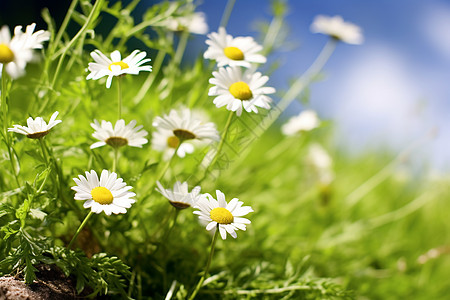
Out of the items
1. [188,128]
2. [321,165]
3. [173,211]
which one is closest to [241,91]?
[188,128]

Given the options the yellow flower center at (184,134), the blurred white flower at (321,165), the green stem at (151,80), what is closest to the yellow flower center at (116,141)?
the yellow flower center at (184,134)

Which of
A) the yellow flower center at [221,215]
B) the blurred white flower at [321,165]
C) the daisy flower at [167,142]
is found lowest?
the yellow flower center at [221,215]

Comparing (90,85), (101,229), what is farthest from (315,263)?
(90,85)

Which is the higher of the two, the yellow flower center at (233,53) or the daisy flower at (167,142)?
the yellow flower center at (233,53)

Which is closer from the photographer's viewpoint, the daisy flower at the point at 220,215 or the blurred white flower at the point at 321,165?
the daisy flower at the point at 220,215

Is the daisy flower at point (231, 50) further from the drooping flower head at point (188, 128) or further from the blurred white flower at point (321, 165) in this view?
the blurred white flower at point (321, 165)

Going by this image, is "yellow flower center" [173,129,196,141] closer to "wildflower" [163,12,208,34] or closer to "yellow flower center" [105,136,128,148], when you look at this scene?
"yellow flower center" [105,136,128,148]

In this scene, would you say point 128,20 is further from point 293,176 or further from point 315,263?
point 293,176
